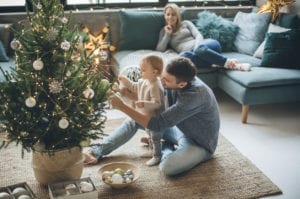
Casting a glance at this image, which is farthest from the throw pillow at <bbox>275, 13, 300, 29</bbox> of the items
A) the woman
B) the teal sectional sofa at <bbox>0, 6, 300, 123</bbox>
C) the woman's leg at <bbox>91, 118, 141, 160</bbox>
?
the woman's leg at <bbox>91, 118, 141, 160</bbox>

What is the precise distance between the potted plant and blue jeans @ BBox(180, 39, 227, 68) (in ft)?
Answer: 5.67

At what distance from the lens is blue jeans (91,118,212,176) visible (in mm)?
2805

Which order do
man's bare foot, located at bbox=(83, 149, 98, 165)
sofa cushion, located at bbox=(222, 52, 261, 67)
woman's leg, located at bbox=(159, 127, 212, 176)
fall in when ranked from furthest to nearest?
sofa cushion, located at bbox=(222, 52, 261, 67)
man's bare foot, located at bbox=(83, 149, 98, 165)
woman's leg, located at bbox=(159, 127, 212, 176)

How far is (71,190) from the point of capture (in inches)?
96.2

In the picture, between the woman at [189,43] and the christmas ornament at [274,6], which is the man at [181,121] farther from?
the christmas ornament at [274,6]

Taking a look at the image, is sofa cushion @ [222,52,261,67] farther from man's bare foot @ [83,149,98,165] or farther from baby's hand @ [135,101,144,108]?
man's bare foot @ [83,149,98,165]

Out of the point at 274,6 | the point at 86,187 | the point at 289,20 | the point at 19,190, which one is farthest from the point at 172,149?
the point at 274,6

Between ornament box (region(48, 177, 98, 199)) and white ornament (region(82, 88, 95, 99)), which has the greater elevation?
white ornament (region(82, 88, 95, 99))

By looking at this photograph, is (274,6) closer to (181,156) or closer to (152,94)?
(152,94)

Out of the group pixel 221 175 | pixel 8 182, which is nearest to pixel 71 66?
pixel 8 182

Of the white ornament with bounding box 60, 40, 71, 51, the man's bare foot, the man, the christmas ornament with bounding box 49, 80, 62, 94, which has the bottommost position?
the man's bare foot

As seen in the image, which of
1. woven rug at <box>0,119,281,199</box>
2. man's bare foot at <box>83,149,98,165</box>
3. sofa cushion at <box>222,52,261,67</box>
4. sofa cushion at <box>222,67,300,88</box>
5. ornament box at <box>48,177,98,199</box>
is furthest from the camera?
sofa cushion at <box>222,52,261,67</box>

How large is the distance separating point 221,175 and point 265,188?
0.99 feet

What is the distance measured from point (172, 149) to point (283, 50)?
1.60 meters
